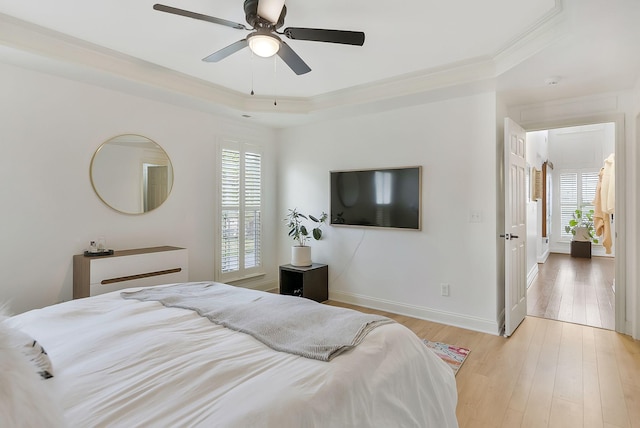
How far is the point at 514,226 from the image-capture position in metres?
3.27

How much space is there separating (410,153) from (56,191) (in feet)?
11.4

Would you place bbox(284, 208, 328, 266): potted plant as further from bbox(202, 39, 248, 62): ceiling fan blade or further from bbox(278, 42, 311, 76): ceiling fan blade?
bbox(202, 39, 248, 62): ceiling fan blade

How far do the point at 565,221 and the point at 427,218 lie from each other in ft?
21.3

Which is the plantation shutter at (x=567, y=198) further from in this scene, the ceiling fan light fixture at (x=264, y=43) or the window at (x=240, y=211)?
the ceiling fan light fixture at (x=264, y=43)

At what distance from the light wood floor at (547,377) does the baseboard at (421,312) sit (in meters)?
0.10

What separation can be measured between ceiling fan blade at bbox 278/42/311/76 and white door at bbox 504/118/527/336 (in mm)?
2054

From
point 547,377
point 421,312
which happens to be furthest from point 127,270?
point 547,377

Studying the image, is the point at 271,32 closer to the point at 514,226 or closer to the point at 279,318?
the point at 279,318

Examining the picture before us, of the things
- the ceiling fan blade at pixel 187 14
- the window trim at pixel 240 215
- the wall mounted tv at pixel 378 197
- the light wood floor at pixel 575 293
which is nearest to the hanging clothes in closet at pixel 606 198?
the light wood floor at pixel 575 293

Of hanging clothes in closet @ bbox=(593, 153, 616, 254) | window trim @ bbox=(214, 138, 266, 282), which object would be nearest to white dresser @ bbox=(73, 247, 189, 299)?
window trim @ bbox=(214, 138, 266, 282)

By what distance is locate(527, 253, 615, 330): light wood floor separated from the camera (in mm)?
3650

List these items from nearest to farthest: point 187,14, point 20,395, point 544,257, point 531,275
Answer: point 20,395
point 187,14
point 531,275
point 544,257

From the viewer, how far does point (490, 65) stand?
285 cm

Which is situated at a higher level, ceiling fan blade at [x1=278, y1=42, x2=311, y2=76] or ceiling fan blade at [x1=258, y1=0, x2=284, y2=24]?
ceiling fan blade at [x1=258, y1=0, x2=284, y2=24]
